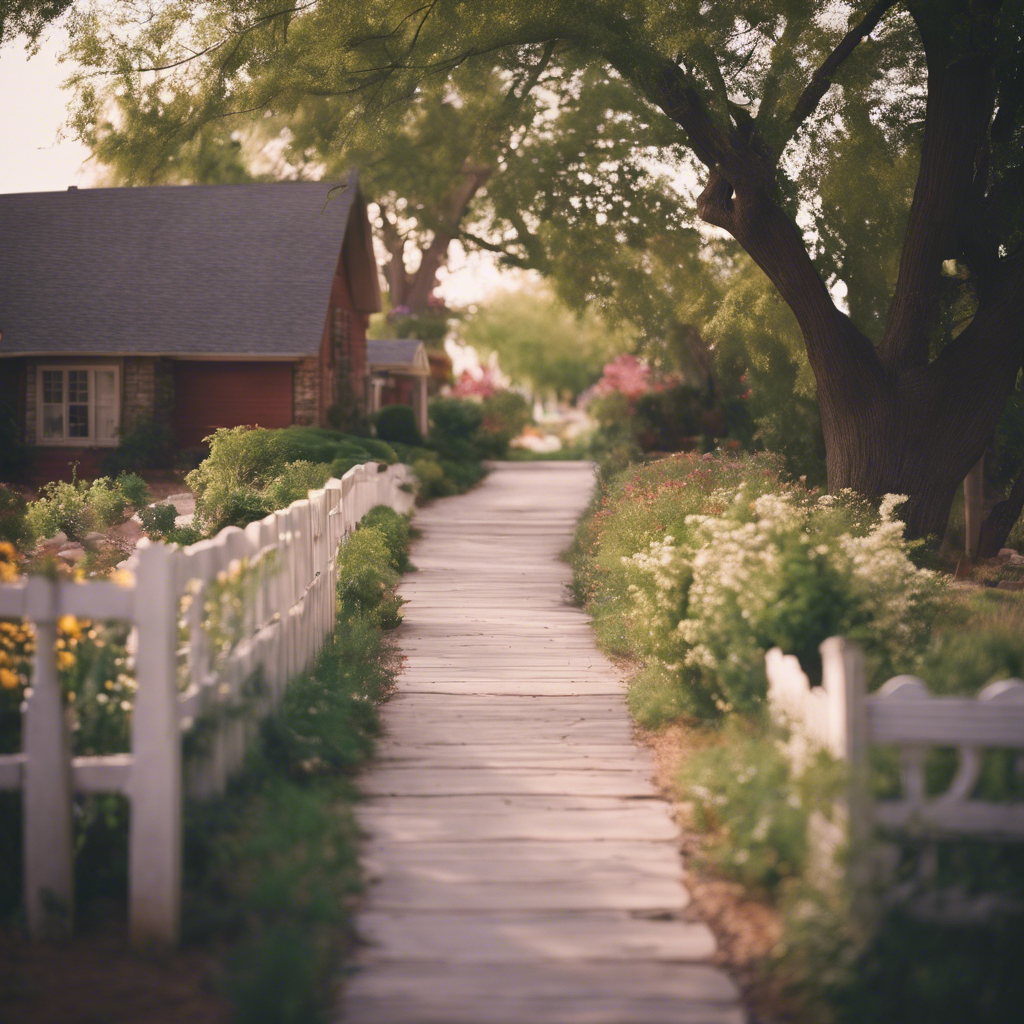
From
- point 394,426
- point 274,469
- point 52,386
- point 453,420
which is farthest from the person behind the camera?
point 453,420

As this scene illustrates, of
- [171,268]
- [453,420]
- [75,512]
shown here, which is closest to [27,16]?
[75,512]

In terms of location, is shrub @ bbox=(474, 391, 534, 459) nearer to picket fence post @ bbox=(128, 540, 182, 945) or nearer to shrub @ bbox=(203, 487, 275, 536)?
shrub @ bbox=(203, 487, 275, 536)

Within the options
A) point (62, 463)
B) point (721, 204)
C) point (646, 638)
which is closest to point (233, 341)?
point (62, 463)

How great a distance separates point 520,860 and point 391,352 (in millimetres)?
29884

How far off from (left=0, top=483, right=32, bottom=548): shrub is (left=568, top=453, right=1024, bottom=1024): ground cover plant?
6613mm

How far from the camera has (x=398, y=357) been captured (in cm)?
3375

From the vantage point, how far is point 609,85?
27.5 meters

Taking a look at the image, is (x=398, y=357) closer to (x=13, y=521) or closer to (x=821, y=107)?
(x=821, y=107)

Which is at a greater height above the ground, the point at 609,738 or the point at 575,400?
the point at 575,400

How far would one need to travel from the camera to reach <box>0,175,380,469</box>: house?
985 inches

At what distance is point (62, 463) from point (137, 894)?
897 inches

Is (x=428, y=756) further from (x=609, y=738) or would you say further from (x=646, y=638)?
(x=646, y=638)

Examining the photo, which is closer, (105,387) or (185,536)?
(185,536)

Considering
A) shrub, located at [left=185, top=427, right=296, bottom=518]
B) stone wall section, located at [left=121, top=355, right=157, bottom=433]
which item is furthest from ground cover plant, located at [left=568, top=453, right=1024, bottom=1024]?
stone wall section, located at [left=121, top=355, right=157, bottom=433]
